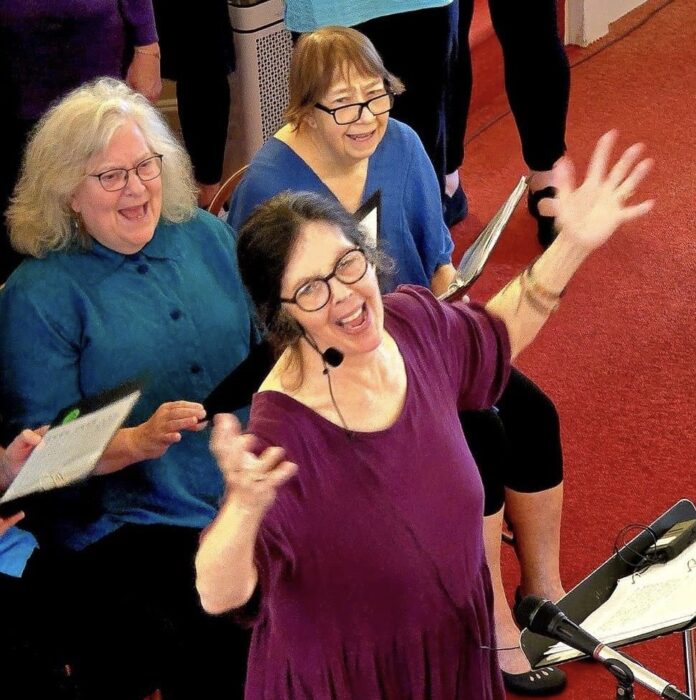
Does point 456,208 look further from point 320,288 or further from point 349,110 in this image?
point 320,288

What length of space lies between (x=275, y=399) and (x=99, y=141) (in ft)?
2.48

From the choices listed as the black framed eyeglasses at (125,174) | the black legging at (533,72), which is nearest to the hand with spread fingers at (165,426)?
the black framed eyeglasses at (125,174)

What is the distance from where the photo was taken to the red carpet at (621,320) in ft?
9.71

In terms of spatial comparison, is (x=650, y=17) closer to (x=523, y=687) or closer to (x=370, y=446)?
(x=523, y=687)

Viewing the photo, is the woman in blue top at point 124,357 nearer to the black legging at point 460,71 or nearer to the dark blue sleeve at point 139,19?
the dark blue sleeve at point 139,19

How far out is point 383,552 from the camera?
1647mm

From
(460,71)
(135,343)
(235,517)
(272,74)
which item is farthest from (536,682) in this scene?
(272,74)

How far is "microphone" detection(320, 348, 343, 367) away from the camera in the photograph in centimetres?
167

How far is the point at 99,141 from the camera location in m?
2.18

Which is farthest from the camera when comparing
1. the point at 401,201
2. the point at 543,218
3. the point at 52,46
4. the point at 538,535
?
the point at 543,218

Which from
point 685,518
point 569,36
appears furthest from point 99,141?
point 569,36

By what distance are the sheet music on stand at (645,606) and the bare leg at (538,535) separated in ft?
2.49

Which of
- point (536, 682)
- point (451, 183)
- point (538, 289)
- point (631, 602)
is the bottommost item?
point (536, 682)

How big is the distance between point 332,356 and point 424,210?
96cm
